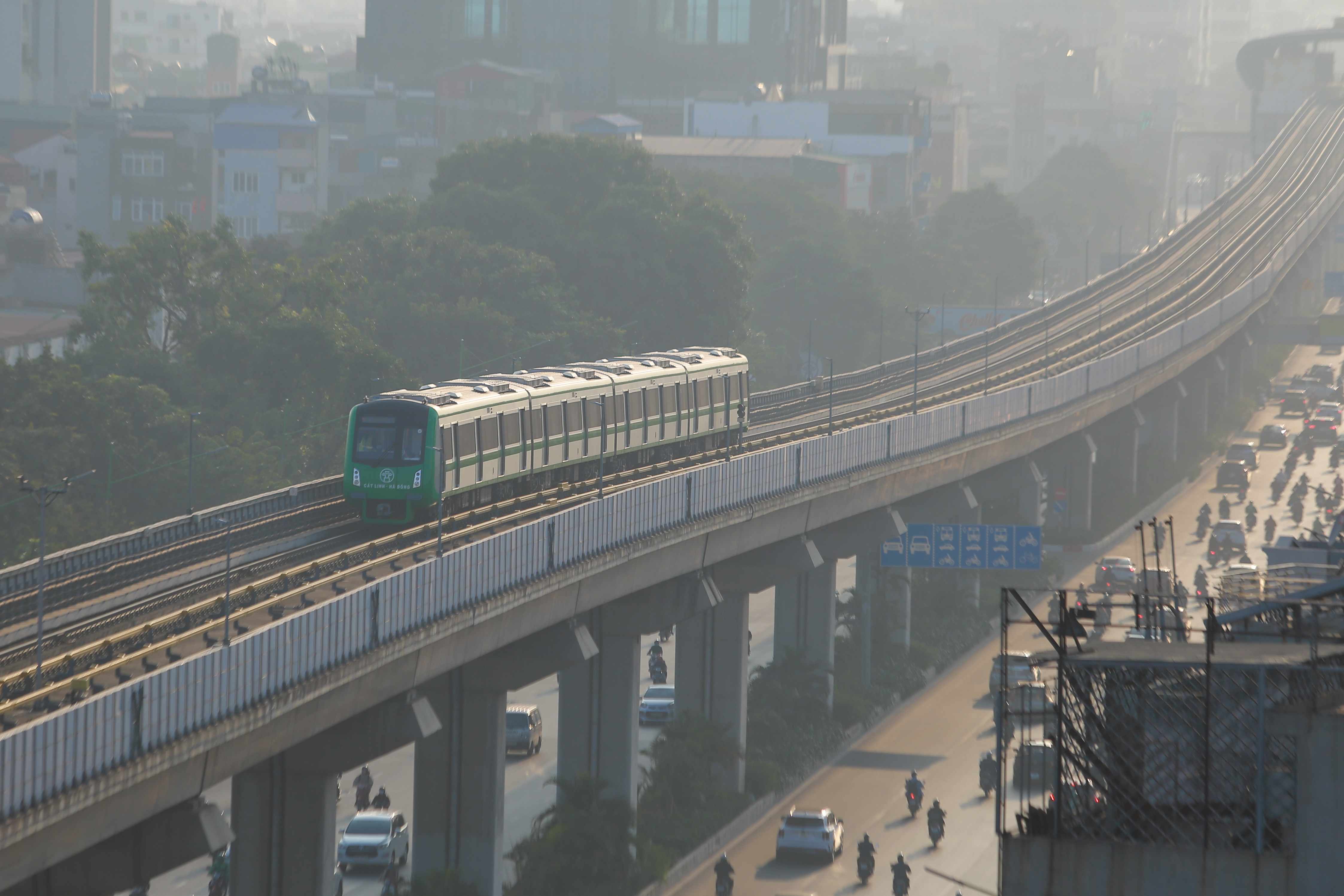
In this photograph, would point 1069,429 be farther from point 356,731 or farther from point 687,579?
point 356,731

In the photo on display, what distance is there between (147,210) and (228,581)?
427 feet

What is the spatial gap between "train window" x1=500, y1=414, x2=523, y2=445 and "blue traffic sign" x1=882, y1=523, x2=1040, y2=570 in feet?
58.5

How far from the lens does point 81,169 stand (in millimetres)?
150875

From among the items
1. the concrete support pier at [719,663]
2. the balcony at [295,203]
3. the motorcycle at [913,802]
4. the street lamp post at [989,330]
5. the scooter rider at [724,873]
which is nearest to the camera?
the scooter rider at [724,873]

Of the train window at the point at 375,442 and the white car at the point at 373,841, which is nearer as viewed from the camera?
the train window at the point at 375,442

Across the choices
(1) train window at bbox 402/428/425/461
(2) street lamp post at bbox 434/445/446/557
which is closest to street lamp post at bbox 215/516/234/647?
(2) street lamp post at bbox 434/445/446/557

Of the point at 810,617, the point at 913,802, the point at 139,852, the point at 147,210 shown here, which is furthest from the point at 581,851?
the point at 147,210

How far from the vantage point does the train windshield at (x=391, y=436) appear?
45844mm

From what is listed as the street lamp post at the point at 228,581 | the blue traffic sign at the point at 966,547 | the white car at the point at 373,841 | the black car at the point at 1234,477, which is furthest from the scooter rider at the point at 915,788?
the black car at the point at 1234,477

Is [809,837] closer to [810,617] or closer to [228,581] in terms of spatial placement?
[810,617]

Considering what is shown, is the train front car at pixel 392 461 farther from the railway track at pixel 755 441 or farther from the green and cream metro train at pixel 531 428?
the railway track at pixel 755 441

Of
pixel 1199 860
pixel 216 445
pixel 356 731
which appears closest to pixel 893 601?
pixel 216 445

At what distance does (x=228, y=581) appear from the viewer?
31.9 meters

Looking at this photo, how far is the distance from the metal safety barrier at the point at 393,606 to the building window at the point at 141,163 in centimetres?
10507
